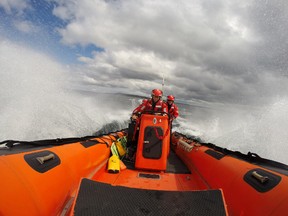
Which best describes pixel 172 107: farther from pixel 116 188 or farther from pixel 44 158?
pixel 44 158

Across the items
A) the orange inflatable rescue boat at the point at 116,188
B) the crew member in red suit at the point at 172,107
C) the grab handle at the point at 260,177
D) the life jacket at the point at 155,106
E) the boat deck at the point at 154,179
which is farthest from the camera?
the crew member in red suit at the point at 172,107

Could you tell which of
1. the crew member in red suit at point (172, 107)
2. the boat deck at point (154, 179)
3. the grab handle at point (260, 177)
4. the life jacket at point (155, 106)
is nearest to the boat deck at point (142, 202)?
the grab handle at point (260, 177)

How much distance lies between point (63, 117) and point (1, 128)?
3280 mm

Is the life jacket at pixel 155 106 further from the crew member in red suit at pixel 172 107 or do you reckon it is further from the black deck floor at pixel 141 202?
the black deck floor at pixel 141 202

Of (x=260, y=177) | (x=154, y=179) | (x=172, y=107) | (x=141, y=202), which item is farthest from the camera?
(x=172, y=107)

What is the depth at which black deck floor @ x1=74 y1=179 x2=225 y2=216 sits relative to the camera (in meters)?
1.38

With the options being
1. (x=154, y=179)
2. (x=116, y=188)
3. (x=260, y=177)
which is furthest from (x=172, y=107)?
(x=116, y=188)

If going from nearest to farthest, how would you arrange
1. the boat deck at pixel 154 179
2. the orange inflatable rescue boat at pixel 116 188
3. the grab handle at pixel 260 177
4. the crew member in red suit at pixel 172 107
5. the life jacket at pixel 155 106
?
the orange inflatable rescue boat at pixel 116 188
the grab handle at pixel 260 177
the boat deck at pixel 154 179
the life jacket at pixel 155 106
the crew member in red suit at pixel 172 107

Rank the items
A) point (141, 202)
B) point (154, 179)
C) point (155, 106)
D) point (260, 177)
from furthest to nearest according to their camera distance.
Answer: point (155, 106) < point (154, 179) < point (260, 177) < point (141, 202)

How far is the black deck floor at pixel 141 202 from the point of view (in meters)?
1.38

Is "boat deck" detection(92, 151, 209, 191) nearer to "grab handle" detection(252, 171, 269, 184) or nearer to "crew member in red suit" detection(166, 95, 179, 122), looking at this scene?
"grab handle" detection(252, 171, 269, 184)

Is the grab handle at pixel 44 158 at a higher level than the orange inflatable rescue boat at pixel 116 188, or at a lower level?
higher

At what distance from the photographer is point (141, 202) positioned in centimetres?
150

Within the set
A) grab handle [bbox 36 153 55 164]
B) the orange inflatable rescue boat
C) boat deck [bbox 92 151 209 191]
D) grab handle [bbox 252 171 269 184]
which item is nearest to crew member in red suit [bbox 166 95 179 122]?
boat deck [bbox 92 151 209 191]
